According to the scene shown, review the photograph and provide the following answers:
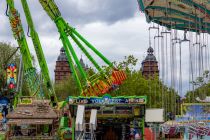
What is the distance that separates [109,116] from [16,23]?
18.9m

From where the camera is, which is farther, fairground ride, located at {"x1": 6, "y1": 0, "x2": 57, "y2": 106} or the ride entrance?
fairground ride, located at {"x1": 6, "y1": 0, "x2": 57, "y2": 106}

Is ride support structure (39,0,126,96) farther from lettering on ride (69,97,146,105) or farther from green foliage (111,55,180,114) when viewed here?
green foliage (111,55,180,114)

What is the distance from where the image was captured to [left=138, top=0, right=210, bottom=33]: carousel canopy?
24016mm

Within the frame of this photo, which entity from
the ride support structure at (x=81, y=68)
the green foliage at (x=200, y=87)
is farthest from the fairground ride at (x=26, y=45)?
the green foliage at (x=200, y=87)

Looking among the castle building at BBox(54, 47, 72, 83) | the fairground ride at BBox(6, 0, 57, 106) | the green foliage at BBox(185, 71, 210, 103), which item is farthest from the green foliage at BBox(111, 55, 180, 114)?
the castle building at BBox(54, 47, 72, 83)

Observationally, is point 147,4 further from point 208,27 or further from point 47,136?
point 47,136

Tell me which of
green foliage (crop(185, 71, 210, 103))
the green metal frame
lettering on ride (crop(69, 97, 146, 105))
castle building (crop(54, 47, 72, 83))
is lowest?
lettering on ride (crop(69, 97, 146, 105))

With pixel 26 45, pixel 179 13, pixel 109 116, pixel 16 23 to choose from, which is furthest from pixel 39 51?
pixel 109 116

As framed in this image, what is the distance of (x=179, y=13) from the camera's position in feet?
87.1

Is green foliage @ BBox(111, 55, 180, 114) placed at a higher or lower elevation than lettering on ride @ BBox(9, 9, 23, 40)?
lower

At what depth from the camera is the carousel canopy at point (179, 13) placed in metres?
24.0

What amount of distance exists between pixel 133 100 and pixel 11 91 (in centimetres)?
1684

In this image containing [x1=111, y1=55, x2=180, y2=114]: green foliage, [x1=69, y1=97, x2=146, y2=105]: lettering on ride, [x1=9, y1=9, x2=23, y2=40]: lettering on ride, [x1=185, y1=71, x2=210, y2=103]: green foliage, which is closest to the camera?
[x1=69, y1=97, x2=146, y2=105]: lettering on ride

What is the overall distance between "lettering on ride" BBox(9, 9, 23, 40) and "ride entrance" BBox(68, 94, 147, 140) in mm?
17569
